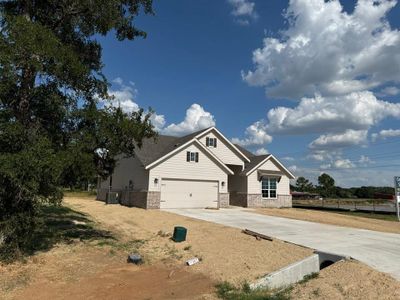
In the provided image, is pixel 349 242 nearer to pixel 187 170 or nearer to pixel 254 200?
pixel 187 170

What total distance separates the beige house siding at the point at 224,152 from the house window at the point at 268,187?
2474 mm

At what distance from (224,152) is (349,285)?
24.9 meters

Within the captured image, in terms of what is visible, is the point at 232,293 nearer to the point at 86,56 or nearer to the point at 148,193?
the point at 86,56

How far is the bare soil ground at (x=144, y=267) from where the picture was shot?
8.31 metres

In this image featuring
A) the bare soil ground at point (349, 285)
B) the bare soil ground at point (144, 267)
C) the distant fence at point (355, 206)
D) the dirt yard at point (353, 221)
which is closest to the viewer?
the bare soil ground at point (349, 285)

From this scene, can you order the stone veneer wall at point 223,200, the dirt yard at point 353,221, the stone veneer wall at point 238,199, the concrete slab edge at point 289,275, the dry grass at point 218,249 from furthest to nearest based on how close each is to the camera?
1. the stone veneer wall at point 238,199
2. the stone veneer wall at point 223,200
3. the dirt yard at point 353,221
4. the dry grass at point 218,249
5. the concrete slab edge at point 289,275

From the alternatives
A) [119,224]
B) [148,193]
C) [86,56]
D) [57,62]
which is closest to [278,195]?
[148,193]

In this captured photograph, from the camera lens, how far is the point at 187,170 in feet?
92.7

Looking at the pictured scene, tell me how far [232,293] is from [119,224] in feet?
38.4

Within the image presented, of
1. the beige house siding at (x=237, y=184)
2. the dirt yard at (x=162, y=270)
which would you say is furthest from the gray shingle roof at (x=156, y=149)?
the dirt yard at (x=162, y=270)

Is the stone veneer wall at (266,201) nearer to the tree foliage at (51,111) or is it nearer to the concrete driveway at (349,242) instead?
the concrete driveway at (349,242)

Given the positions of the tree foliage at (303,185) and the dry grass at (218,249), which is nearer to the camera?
the dry grass at (218,249)

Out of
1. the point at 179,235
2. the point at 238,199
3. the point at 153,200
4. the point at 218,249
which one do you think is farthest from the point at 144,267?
the point at 238,199

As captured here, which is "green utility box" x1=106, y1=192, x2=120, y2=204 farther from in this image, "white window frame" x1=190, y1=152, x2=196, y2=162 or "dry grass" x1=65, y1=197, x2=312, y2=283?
"dry grass" x1=65, y1=197, x2=312, y2=283
